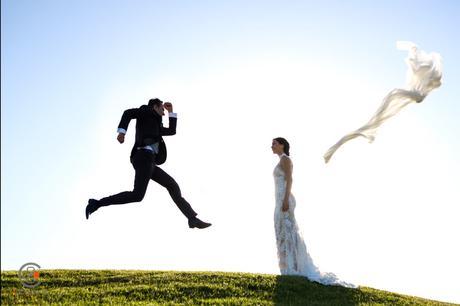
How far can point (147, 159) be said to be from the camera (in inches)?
557

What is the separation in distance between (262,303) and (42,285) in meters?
6.11

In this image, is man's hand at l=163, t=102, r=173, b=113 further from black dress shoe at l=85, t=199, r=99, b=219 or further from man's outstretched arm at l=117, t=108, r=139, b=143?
black dress shoe at l=85, t=199, r=99, b=219

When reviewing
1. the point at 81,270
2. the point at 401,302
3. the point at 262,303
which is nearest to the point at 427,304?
the point at 401,302

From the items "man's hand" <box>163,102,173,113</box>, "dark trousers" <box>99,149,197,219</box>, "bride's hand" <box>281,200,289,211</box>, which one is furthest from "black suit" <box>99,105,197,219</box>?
"bride's hand" <box>281,200,289,211</box>

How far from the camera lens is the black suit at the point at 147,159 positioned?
45.9ft

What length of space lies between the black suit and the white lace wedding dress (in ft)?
9.04

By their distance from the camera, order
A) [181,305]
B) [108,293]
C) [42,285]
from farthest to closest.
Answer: [42,285]
[108,293]
[181,305]

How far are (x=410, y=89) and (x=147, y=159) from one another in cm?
699

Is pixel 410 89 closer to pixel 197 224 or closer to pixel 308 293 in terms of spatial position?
pixel 308 293

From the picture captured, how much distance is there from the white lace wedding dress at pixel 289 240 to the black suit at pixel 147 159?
2.76m

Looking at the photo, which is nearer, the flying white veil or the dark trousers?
the dark trousers

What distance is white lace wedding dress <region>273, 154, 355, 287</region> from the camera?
1633 cm

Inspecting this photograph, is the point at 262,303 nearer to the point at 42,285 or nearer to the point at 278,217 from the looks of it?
the point at 278,217

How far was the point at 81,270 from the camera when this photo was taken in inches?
697
